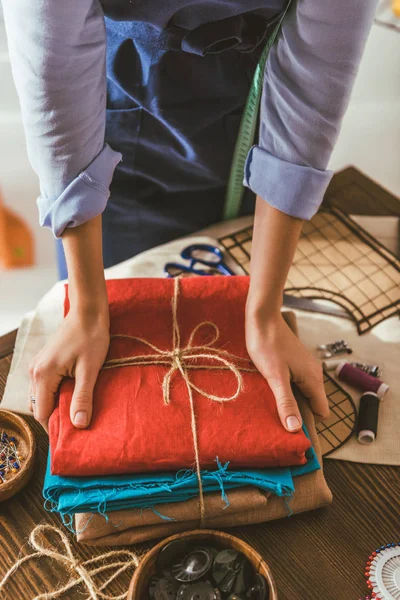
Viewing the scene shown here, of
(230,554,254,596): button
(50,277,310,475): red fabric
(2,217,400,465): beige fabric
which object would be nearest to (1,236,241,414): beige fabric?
(2,217,400,465): beige fabric

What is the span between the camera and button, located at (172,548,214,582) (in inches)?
21.5

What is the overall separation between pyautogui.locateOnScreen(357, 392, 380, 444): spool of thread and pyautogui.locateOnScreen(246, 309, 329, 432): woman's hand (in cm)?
5

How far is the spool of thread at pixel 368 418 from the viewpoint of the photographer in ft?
2.37

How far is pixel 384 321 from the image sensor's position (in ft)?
2.86

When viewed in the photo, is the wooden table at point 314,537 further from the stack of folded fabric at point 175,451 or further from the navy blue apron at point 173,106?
the navy blue apron at point 173,106

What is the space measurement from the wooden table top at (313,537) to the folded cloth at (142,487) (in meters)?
0.05

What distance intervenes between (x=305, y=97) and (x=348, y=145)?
172 centimetres

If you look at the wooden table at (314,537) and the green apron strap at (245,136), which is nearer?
the wooden table at (314,537)

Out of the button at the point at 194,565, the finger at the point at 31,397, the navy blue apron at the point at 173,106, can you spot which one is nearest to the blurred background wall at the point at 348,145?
the navy blue apron at the point at 173,106

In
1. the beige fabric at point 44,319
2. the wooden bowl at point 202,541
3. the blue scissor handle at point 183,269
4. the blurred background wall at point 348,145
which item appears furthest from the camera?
the blurred background wall at point 348,145

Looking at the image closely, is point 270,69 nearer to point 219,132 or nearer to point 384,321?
point 219,132

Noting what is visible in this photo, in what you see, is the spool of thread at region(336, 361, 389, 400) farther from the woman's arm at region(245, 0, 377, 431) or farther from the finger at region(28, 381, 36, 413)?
the finger at region(28, 381, 36, 413)

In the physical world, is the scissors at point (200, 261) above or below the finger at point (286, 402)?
below

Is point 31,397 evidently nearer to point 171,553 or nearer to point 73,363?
point 73,363
